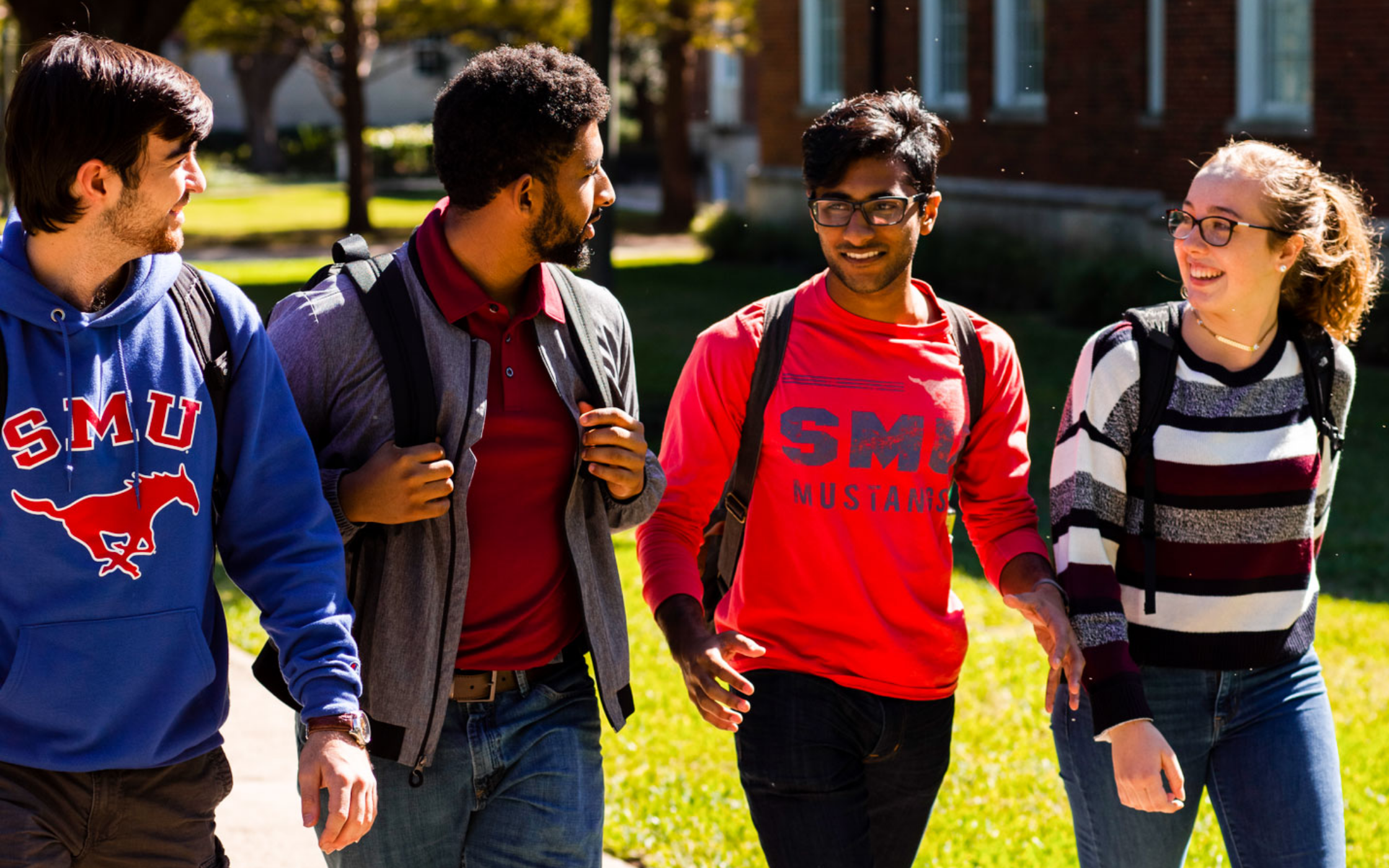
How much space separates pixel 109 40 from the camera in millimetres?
2832

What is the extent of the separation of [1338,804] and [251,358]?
234cm

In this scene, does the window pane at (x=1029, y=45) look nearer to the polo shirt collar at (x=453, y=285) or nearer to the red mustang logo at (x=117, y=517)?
the polo shirt collar at (x=453, y=285)

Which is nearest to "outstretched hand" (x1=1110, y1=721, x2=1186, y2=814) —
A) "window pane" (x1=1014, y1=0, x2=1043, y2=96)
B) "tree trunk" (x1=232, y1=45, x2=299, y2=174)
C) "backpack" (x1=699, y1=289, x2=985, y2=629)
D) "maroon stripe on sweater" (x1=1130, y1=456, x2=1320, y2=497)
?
"maroon stripe on sweater" (x1=1130, y1=456, x2=1320, y2=497)

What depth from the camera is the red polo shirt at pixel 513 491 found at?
3170mm

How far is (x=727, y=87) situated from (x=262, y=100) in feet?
53.6

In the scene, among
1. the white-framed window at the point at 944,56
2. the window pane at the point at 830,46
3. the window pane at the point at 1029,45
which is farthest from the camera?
the window pane at the point at 830,46

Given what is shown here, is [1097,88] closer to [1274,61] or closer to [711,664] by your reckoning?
[1274,61]

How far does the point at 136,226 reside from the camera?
2762 millimetres

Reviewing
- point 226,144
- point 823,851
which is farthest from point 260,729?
point 226,144

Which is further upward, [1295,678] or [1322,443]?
[1322,443]

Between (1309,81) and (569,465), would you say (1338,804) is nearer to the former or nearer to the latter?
(569,465)

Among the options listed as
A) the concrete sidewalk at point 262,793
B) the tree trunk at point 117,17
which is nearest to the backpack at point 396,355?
the concrete sidewalk at point 262,793

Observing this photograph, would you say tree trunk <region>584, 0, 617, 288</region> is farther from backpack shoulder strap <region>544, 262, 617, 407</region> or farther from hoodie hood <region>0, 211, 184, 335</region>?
hoodie hood <region>0, 211, 184, 335</region>

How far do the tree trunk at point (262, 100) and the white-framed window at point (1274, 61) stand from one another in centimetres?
3372
